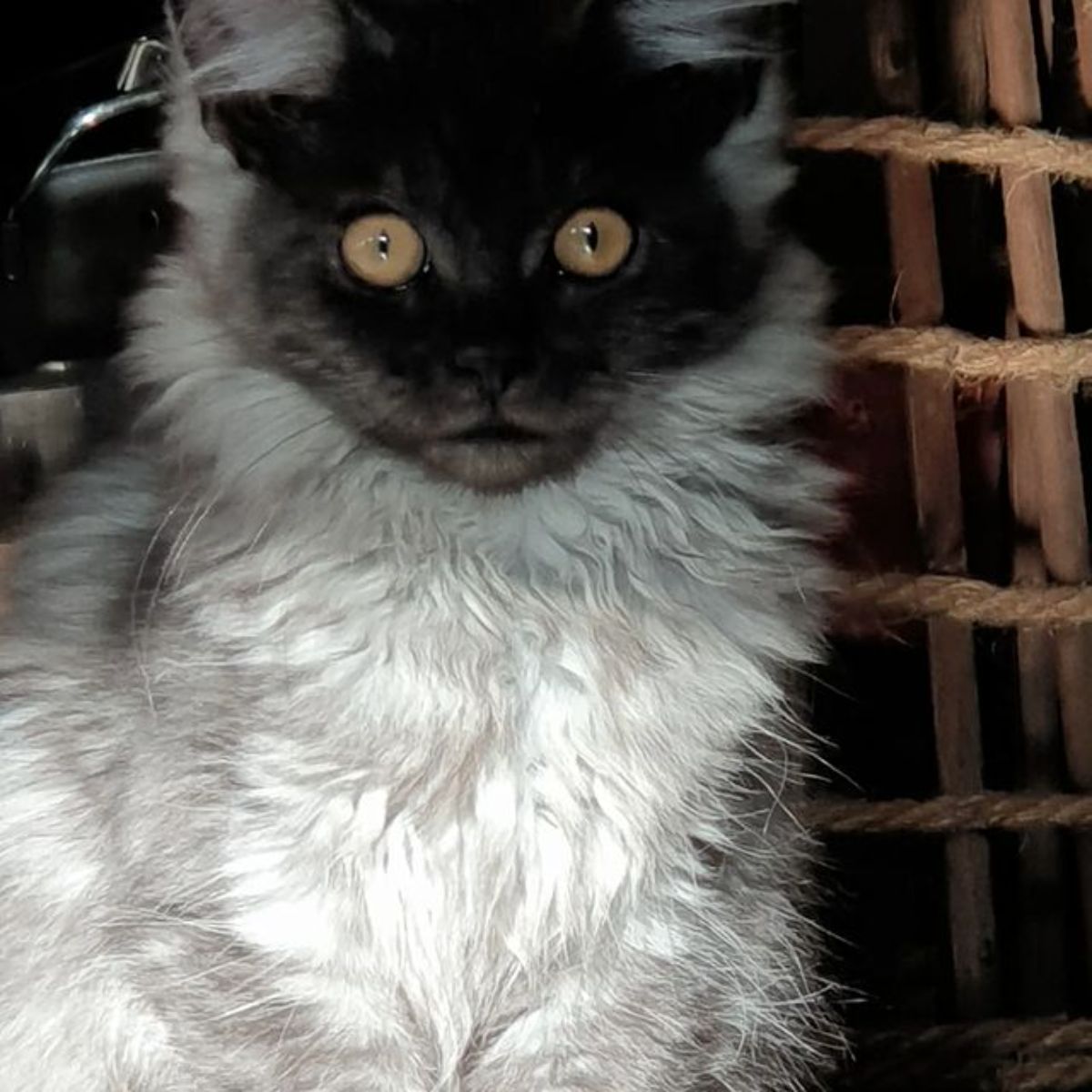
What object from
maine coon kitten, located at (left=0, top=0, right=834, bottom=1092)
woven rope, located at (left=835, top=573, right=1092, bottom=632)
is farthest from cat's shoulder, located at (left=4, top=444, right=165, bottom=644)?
woven rope, located at (left=835, top=573, right=1092, bottom=632)

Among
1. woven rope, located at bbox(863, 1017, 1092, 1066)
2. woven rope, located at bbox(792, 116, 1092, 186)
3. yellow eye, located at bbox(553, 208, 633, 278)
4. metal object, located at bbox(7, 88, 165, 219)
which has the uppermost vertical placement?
metal object, located at bbox(7, 88, 165, 219)

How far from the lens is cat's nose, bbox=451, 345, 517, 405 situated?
919 millimetres

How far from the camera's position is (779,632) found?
3.47 feet

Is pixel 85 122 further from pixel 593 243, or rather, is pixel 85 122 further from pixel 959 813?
pixel 959 813

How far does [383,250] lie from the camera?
3.16ft

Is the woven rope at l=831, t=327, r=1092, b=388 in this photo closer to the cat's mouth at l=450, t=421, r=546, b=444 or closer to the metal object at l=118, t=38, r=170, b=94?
the cat's mouth at l=450, t=421, r=546, b=444

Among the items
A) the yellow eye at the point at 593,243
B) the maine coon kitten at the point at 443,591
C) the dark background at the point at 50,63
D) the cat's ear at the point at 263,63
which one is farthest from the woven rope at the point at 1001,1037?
the dark background at the point at 50,63

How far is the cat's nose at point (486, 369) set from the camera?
3.01ft

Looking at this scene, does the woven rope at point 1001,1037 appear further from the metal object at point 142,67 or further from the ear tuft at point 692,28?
the metal object at point 142,67

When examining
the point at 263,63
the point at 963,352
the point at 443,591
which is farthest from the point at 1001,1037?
the point at 263,63

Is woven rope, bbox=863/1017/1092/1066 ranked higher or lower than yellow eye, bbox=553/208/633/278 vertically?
lower

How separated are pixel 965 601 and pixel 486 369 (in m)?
0.57

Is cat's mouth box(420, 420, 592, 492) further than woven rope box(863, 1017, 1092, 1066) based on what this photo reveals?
No

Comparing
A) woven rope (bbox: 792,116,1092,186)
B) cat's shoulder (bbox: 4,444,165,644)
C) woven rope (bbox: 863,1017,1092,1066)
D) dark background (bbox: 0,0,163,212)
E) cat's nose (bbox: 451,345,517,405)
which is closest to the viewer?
cat's nose (bbox: 451,345,517,405)
